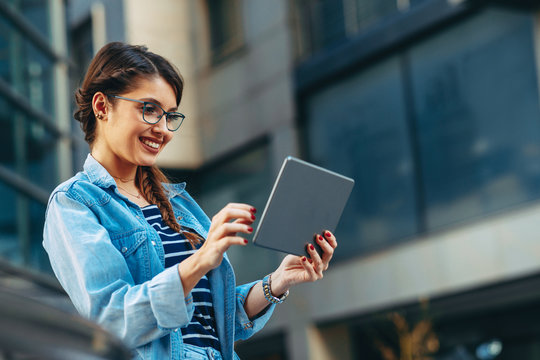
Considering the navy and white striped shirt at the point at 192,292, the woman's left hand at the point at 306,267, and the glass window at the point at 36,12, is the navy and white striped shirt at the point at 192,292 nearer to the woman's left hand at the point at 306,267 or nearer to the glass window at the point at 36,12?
the woman's left hand at the point at 306,267

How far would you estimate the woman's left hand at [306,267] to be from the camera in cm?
221

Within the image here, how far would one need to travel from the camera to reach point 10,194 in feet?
39.8

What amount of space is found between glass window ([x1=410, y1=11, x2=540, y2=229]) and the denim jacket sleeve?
30.9ft

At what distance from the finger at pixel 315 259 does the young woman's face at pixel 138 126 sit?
46 centimetres

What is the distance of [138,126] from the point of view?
2.17 m

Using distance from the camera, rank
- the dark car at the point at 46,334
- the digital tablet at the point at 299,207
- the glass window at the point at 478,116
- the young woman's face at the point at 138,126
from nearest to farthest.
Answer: the dark car at the point at 46,334 → the digital tablet at the point at 299,207 → the young woman's face at the point at 138,126 → the glass window at the point at 478,116

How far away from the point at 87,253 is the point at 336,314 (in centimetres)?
1208

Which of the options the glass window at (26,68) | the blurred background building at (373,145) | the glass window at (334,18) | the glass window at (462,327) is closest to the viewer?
the blurred background building at (373,145)

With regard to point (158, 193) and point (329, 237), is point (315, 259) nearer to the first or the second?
point (329, 237)

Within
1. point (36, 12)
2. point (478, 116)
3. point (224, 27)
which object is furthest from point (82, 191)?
point (224, 27)

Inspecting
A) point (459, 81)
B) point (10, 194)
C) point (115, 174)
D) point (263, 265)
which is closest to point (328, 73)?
point (459, 81)

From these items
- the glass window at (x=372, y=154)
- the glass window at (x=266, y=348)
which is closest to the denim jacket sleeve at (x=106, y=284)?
the glass window at (x=372, y=154)

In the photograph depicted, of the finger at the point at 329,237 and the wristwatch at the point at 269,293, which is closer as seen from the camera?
the finger at the point at 329,237

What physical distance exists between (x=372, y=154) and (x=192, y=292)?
1133 centimetres
